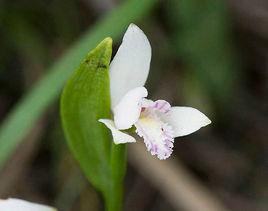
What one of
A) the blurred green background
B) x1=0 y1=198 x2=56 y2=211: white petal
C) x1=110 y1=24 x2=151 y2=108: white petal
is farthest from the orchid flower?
the blurred green background

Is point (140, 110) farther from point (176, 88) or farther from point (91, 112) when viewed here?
point (176, 88)

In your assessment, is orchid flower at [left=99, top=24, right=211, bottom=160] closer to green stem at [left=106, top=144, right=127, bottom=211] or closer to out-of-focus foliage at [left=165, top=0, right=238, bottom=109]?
green stem at [left=106, top=144, right=127, bottom=211]

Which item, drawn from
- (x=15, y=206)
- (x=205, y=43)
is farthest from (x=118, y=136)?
(x=205, y=43)

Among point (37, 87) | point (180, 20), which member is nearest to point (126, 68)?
point (37, 87)

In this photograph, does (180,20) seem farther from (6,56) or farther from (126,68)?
(126,68)

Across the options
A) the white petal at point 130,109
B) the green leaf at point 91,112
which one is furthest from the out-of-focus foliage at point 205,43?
the white petal at point 130,109
